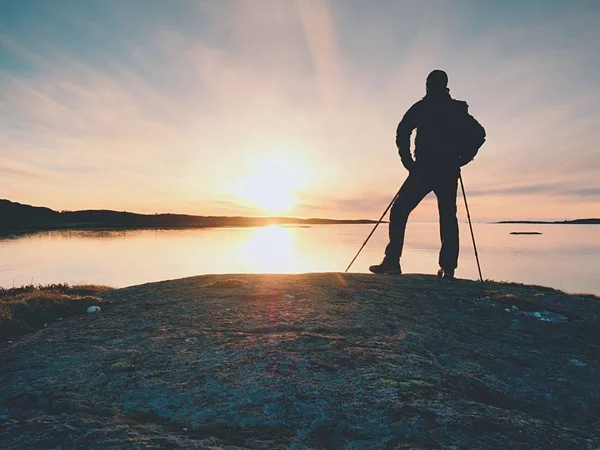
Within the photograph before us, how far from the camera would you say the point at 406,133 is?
8.46 meters

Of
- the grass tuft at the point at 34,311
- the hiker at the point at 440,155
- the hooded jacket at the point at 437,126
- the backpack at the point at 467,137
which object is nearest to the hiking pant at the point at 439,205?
the hiker at the point at 440,155

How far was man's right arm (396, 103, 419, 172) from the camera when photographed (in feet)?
27.4

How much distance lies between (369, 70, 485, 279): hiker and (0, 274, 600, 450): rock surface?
2956mm

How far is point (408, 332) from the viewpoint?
412 centimetres

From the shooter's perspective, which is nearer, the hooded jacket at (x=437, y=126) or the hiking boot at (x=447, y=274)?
the hiking boot at (x=447, y=274)

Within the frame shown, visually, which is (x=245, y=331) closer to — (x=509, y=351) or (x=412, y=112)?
(x=509, y=351)

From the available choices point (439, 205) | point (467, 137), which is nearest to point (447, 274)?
point (439, 205)

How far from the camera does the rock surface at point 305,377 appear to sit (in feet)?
7.34

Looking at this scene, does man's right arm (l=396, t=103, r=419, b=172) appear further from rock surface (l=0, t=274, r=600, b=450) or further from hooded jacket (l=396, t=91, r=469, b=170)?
rock surface (l=0, t=274, r=600, b=450)

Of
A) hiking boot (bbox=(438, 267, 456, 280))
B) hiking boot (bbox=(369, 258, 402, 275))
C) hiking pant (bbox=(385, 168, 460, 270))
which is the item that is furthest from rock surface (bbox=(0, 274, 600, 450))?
hiking boot (bbox=(369, 258, 402, 275))

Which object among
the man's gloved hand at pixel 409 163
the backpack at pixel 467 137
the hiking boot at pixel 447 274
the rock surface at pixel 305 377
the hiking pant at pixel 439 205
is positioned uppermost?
the backpack at pixel 467 137

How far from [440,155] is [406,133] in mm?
954

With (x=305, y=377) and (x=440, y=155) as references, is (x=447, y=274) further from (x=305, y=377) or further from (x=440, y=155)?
(x=305, y=377)

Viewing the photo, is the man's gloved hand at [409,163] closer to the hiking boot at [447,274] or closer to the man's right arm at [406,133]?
the man's right arm at [406,133]
